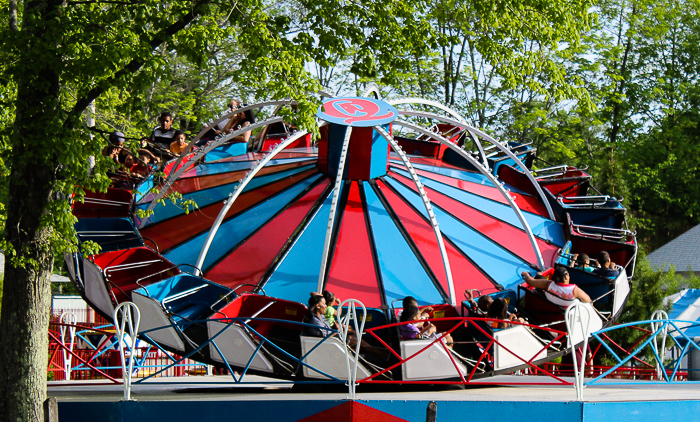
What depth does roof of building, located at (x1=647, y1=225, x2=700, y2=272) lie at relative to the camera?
2695cm

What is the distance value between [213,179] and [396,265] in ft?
15.1

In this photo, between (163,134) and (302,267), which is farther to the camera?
(163,134)

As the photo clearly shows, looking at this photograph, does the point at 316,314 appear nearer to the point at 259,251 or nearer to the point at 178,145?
the point at 259,251

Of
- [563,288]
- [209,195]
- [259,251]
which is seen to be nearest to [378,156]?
[259,251]

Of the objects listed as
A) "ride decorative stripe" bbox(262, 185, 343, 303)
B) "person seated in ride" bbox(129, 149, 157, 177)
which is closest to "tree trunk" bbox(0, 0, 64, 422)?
"ride decorative stripe" bbox(262, 185, 343, 303)

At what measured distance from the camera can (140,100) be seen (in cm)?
797

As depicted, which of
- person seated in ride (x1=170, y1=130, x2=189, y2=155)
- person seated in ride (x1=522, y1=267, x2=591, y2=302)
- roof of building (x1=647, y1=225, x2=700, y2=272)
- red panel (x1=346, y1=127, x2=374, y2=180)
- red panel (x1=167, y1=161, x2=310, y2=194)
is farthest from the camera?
roof of building (x1=647, y1=225, x2=700, y2=272)

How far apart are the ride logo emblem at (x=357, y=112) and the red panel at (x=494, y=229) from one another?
1922mm

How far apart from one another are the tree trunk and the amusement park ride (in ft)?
4.74

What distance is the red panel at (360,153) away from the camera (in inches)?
468

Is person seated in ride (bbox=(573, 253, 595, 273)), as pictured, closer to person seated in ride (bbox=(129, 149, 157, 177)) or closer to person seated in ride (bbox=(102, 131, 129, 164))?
person seated in ride (bbox=(102, 131, 129, 164))

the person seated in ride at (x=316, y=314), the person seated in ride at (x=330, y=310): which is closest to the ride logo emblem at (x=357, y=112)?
the person seated in ride at (x=330, y=310)

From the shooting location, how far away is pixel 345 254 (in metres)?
11.2

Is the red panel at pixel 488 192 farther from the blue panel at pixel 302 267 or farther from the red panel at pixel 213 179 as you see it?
the blue panel at pixel 302 267
